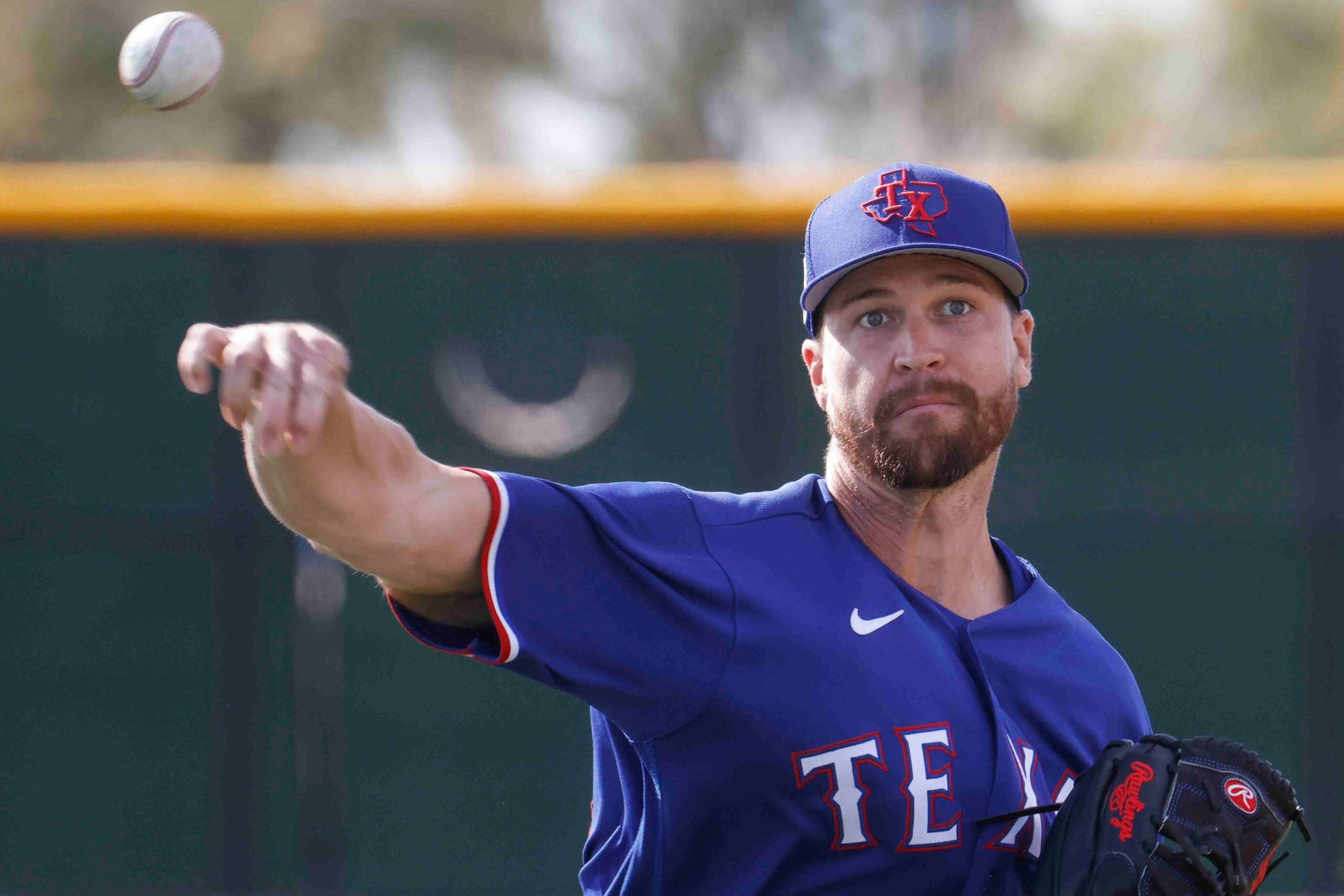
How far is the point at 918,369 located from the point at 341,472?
0.95 m

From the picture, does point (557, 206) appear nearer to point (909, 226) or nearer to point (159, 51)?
point (159, 51)

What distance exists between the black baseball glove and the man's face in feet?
1.74

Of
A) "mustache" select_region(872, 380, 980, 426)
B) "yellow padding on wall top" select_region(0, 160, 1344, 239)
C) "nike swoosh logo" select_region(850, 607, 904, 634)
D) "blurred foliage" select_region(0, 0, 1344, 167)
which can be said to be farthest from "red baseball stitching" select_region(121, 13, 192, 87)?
"blurred foliage" select_region(0, 0, 1344, 167)

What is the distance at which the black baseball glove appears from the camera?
2.15 meters

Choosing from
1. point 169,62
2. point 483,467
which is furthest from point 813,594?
point 483,467

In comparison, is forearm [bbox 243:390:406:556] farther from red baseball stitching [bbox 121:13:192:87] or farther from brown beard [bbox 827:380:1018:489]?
red baseball stitching [bbox 121:13:192:87]

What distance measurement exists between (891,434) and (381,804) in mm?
3466

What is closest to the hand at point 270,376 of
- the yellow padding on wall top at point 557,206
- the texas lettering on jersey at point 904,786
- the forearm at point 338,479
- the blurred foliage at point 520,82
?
the forearm at point 338,479

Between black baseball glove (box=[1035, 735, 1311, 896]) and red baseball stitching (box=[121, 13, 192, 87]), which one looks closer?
black baseball glove (box=[1035, 735, 1311, 896])

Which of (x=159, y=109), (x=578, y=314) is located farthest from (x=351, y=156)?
(x=159, y=109)

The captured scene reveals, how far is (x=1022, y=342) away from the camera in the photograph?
2.61 metres

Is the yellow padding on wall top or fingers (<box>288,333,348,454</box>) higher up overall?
the yellow padding on wall top

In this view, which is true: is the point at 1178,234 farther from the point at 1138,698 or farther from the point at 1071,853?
the point at 1071,853

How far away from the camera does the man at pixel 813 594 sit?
74.1 inches
